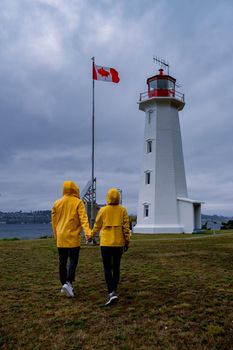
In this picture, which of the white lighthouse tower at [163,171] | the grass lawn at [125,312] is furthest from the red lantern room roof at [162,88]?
the grass lawn at [125,312]

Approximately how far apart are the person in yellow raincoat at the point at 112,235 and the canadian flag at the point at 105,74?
1650 centimetres

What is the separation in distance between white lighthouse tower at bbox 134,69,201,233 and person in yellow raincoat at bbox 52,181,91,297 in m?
24.6

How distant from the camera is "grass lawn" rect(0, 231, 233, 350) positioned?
471cm

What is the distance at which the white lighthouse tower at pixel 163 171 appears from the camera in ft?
104

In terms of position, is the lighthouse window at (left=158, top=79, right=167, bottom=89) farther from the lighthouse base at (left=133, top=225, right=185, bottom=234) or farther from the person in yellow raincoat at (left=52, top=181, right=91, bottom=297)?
the person in yellow raincoat at (left=52, top=181, right=91, bottom=297)

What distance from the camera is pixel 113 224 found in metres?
6.77

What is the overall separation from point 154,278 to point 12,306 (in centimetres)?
341

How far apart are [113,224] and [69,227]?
0.83 metres

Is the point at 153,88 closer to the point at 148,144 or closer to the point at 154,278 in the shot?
the point at 148,144

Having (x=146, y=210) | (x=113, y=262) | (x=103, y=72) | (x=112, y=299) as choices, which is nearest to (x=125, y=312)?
(x=112, y=299)

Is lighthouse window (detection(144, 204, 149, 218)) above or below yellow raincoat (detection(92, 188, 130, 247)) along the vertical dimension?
above

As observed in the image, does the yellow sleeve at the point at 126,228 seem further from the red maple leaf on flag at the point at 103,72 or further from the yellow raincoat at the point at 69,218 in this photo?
the red maple leaf on flag at the point at 103,72

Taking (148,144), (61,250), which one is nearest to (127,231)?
(61,250)

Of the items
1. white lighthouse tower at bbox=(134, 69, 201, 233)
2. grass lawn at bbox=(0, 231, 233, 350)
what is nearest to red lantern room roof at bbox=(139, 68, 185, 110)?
white lighthouse tower at bbox=(134, 69, 201, 233)
